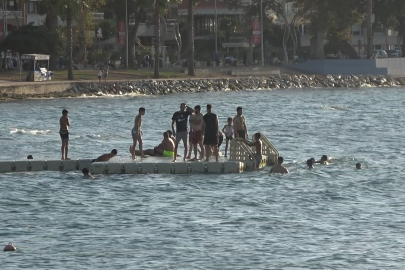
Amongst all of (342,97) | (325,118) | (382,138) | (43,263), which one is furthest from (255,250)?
(342,97)

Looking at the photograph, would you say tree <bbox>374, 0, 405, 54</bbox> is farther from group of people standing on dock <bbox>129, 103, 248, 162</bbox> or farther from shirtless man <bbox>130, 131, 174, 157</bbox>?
shirtless man <bbox>130, 131, 174, 157</bbox>

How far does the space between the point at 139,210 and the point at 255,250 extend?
5.50m

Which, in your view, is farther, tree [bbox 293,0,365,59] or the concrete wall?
the concrete wall

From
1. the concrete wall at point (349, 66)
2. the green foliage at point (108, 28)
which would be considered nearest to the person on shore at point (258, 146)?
the concrete wall at point (349, 66)

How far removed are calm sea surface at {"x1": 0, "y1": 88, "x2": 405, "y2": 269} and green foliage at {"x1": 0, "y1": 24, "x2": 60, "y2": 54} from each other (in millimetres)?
29087

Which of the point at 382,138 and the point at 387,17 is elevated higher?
the point at 387,17

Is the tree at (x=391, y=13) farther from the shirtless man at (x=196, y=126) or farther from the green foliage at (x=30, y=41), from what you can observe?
the shirtless man at (x=196, y=126)

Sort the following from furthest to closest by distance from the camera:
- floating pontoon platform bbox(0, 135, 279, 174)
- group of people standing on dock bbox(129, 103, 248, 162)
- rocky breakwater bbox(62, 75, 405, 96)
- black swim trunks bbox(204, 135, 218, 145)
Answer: rocky breakwater bbox(62, 75, 405, 96) < floating pontoon platform bbox(0, 135, 279, 174) < black swim trunks bbox(204, 135, 218, 145) < group of people standing on dock bbox(129, 103, 248, 162)

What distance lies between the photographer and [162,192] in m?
30.4

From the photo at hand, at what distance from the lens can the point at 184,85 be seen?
83375 mm

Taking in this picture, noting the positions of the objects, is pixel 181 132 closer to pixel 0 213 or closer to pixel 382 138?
pixel 0 213

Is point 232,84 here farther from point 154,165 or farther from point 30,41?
point 154,165

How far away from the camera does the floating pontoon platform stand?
32.8 meters

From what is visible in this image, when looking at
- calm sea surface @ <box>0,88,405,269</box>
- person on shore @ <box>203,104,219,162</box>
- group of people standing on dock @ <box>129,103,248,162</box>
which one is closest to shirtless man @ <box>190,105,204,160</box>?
group of people standing on dock @ <box>129,103,248,162</box>
